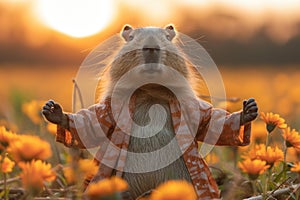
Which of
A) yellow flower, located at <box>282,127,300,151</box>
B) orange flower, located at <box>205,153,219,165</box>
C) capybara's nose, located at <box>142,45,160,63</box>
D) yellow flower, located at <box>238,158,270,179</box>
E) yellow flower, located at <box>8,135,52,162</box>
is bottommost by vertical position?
orange flower, located at <box>205,153,219,165</box>

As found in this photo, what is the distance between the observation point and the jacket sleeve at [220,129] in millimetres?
3359

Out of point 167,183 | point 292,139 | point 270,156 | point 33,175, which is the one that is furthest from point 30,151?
point 292,139

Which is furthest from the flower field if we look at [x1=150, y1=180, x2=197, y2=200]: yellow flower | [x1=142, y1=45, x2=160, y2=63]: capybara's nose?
[x1=142, y1=45, x2=160, y2=63]: capybara's nose

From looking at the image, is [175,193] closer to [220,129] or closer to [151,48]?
[151,48]

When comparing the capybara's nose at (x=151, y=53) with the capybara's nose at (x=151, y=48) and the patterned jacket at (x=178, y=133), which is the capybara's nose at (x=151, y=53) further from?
the patterned jacket at (x=178, y=133)

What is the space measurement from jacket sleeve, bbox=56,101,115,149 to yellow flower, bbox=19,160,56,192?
1018mm

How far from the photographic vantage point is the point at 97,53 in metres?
3.63

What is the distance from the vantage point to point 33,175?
2182 mm

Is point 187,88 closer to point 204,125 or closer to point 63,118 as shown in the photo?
point 204,125

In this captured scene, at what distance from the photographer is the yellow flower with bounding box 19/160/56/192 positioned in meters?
2.16

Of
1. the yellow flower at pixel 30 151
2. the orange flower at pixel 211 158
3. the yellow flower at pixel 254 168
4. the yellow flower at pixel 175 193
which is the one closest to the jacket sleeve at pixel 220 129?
the yellow flower at pixel 254 168

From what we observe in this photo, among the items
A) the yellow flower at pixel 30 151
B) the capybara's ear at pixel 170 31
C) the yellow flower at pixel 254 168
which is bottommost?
the yellow flower at pixel 254 168

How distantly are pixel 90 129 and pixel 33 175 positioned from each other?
3.80 ft

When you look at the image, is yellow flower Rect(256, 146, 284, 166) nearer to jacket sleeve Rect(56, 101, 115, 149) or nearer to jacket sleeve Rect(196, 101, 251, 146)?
jacket sleeve Rect(196, 101, 251, 146)
